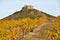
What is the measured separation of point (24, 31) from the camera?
4267 inches

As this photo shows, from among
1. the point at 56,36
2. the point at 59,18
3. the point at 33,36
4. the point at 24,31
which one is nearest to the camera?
the point at 56,36

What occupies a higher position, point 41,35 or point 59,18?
point 59,18

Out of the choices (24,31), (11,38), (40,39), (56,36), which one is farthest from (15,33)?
(56,36)

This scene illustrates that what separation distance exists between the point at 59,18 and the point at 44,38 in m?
21.4

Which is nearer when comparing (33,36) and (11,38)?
(11,38)

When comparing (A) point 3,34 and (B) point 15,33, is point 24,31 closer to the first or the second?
(B) point 15,33

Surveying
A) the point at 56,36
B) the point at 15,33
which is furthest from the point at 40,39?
the point at 56,36

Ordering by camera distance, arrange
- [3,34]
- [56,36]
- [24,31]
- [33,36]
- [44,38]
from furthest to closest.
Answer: [24,31], [33,36], [44,38], [3,34], [56,36]

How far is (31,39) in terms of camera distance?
8588cm

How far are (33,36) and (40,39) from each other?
235 inches

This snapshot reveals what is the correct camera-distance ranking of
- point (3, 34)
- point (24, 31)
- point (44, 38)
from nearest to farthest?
point (3, 34), point (44, 38), point (24, 31)

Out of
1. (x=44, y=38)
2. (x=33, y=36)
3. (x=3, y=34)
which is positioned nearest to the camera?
(x=3, y=34)

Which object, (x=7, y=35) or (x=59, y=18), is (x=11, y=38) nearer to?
(x=7, y=35)

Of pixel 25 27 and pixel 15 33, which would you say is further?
pixel 25 27
